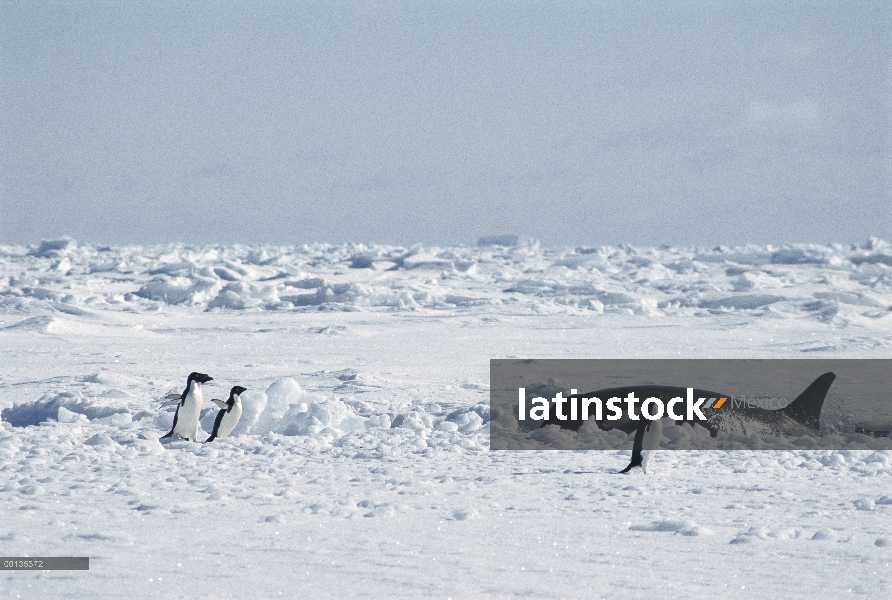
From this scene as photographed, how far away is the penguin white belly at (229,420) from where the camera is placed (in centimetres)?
490

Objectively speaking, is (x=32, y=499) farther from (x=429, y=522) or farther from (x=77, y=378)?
(x=77, y=378)

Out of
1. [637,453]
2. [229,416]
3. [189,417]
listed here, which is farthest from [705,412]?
[189,417]

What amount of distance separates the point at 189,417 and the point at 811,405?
3.37 meters

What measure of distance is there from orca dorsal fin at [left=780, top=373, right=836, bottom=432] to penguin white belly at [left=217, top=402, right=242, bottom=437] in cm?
295

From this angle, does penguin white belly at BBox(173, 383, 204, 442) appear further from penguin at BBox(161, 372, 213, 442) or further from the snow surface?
the snow surface

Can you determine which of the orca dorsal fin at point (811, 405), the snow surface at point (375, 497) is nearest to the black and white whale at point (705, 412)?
the orca dorsal fin at point (811, 405)

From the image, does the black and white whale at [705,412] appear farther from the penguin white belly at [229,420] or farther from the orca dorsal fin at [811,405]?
the penguin white belly at [229,420]

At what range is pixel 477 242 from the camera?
5169 centimetres

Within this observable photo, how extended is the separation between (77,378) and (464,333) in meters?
5.37

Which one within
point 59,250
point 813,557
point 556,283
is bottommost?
point 813,557

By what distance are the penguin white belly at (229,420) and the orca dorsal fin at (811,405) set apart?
2.95 metres

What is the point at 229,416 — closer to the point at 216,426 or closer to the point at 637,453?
the point at 216,426

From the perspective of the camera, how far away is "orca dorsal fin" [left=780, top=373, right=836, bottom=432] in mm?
5258

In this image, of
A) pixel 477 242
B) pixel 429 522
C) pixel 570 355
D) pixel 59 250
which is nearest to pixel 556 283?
pixel 570 355
